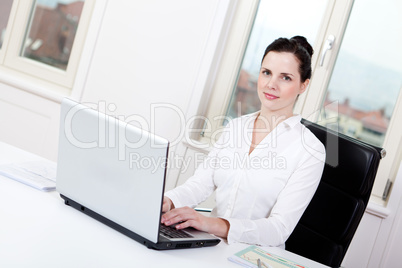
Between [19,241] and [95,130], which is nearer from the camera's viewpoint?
[19,241]

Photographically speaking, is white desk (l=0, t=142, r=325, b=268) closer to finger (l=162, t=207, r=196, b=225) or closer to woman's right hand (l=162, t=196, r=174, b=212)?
finger (l=162, t=207, r=196, b=225)

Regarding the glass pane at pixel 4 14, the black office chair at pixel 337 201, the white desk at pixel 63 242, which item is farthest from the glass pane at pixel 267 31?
the glass pane at pixel 4 14

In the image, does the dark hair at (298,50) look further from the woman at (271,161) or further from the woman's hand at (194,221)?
the woman's hand at (194,221)

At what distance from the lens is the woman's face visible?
5.80 ft

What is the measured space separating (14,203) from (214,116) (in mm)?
1699

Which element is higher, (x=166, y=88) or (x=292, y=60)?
(x=292, y=60)

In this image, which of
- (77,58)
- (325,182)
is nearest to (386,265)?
(325,182)

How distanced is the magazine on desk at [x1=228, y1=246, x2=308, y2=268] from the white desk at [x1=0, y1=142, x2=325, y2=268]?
3 centimetres

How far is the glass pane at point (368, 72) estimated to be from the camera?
2402 mm

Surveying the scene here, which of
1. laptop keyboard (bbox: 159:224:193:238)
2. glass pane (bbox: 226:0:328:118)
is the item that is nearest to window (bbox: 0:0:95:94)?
glass pane (bbox: 226:0:328:118)

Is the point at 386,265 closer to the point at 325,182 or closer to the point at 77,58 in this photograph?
the point at 325,182

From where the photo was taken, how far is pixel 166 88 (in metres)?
2.72

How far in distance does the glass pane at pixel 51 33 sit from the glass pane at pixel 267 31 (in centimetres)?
128

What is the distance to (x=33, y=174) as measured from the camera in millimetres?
1429
